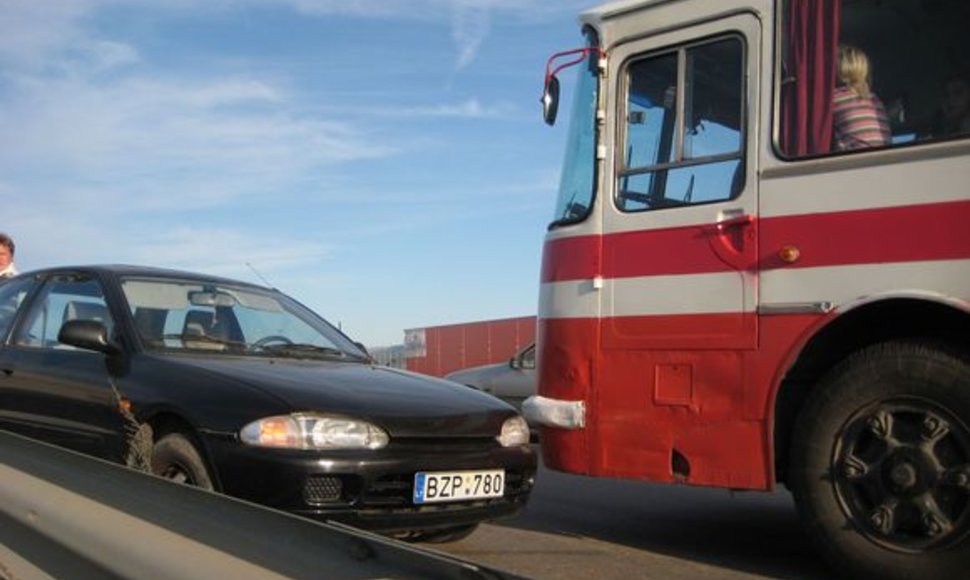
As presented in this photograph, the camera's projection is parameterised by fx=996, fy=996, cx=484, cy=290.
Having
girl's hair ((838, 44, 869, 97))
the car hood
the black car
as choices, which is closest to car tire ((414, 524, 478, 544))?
the black car

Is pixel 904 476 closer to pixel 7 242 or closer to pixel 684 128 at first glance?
pixel 684 128

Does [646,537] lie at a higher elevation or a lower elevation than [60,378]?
lower

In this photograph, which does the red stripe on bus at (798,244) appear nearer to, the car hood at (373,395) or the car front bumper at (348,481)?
the car hood at (373,395)

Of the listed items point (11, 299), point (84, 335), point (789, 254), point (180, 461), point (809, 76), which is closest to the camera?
point (180, 461)

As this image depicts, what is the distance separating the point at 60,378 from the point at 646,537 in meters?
3.51

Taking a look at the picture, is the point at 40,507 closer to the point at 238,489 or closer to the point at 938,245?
the point at 238,489

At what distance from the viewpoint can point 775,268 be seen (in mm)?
4793

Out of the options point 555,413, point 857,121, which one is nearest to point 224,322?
point 555,413

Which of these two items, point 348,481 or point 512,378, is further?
point 512,378

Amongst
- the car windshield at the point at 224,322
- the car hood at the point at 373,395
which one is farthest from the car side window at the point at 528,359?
the car hood at the point at 373,395

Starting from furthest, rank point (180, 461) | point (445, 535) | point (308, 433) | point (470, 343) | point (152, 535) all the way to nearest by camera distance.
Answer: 1. point (470, 343)
2. point (445, 535)
3. point (180, 461)
4. point (308, 433)
5. point (152, 535)

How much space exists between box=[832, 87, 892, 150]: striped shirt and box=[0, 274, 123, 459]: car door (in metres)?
3.81

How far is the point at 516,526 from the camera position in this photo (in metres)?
6.39

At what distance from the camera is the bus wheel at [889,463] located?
4203mm
